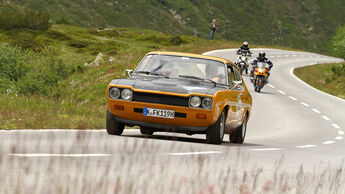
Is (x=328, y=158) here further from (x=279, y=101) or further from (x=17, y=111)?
(x=279, y=101)

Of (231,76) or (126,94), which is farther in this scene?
(231,76)

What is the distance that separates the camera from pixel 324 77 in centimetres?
4609

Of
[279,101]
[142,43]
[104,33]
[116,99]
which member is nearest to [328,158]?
[116,99]

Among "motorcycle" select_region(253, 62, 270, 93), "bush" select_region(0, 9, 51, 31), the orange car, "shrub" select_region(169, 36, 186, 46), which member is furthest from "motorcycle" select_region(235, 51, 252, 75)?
"bush" select_region(0, 9, 51, 31)

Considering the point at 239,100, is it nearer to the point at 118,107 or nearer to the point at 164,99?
the point at 164,99

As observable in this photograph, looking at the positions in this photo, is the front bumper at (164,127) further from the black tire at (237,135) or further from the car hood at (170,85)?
the black tire at (237,135)

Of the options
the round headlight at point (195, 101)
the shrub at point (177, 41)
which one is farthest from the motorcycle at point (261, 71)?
the shrub at point (177, 41)

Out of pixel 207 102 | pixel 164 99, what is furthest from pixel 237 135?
pixel 164 99

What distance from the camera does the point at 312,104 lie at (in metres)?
27.2

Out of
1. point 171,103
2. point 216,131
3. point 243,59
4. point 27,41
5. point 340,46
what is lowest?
point 340,46

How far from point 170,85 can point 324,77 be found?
124 ft

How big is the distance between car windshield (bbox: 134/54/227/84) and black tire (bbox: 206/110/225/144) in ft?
3.34

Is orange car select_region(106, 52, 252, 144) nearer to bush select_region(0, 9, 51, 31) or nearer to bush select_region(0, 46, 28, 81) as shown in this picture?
bush select_region(0, 46, 28, 81)

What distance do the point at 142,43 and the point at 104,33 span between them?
40.6 feet
